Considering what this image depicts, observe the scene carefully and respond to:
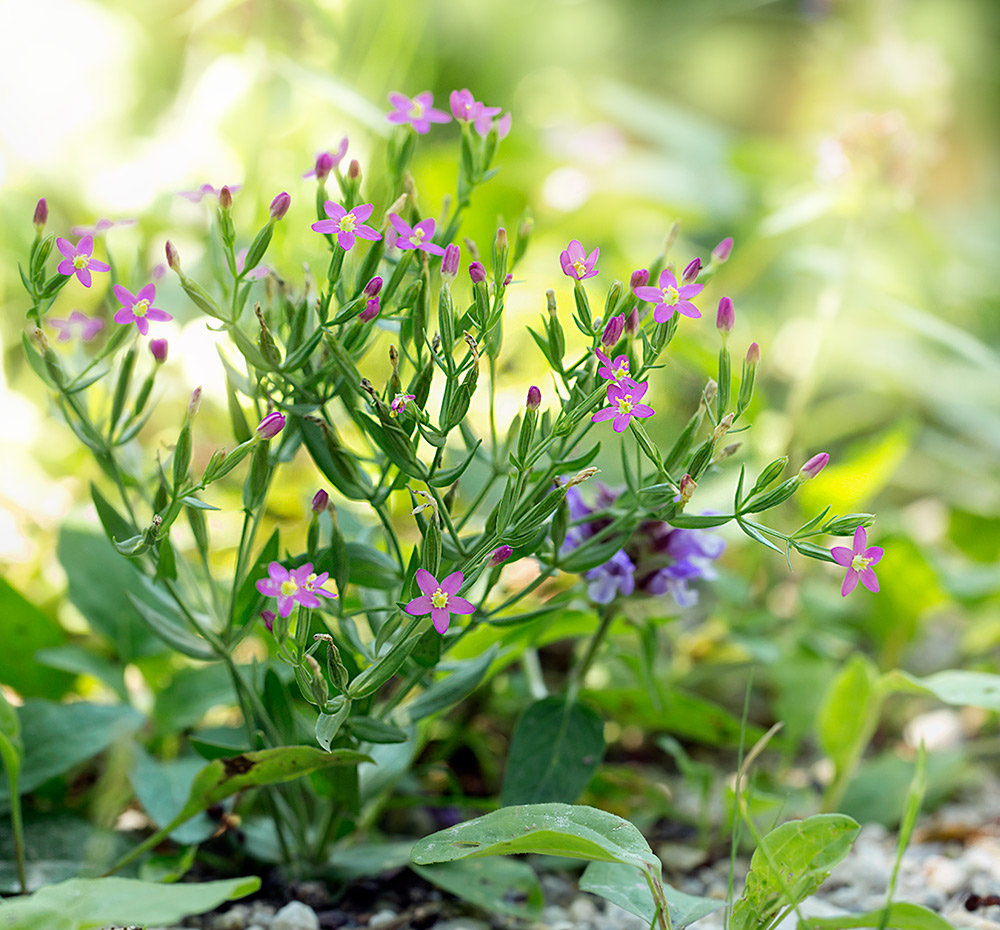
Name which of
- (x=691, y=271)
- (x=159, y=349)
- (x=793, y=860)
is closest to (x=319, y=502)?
(x=159, y=349)

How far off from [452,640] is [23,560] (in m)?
0.71

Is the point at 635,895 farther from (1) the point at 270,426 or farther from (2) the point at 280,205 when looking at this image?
(2) the point at 280,205

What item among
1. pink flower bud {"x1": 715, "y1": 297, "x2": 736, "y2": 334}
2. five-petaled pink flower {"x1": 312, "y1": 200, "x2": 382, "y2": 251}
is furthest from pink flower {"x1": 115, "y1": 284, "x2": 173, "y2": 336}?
pink flower bud {"x1": 715, "y1": 297, "x2": 736, "y2": 334}

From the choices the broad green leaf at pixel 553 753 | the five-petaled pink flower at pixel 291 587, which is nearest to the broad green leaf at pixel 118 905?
the five-petaled pink flower at pixel 291 587

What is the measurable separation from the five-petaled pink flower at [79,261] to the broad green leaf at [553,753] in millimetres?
433

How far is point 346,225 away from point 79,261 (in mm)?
170

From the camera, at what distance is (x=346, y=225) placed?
21.7 inches

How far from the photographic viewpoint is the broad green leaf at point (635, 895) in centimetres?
56

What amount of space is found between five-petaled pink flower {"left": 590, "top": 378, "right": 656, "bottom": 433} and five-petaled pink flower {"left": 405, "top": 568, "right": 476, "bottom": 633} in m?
0.12

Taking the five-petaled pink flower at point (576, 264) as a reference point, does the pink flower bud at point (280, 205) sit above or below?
above

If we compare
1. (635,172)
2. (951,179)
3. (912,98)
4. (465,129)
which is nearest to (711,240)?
(635,172)

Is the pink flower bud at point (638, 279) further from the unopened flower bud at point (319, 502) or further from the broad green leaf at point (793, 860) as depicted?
the broad green leaf at point (793, 860)

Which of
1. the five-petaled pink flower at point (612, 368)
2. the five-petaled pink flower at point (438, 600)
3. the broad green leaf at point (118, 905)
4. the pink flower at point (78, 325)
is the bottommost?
the broad green leaf at point (118, 905)

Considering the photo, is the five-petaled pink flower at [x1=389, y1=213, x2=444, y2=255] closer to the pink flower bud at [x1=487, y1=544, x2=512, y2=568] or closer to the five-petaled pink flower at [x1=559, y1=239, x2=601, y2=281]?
the five-petaled pink flower at [x1=559, y1=239, x2=601, y2=281]
